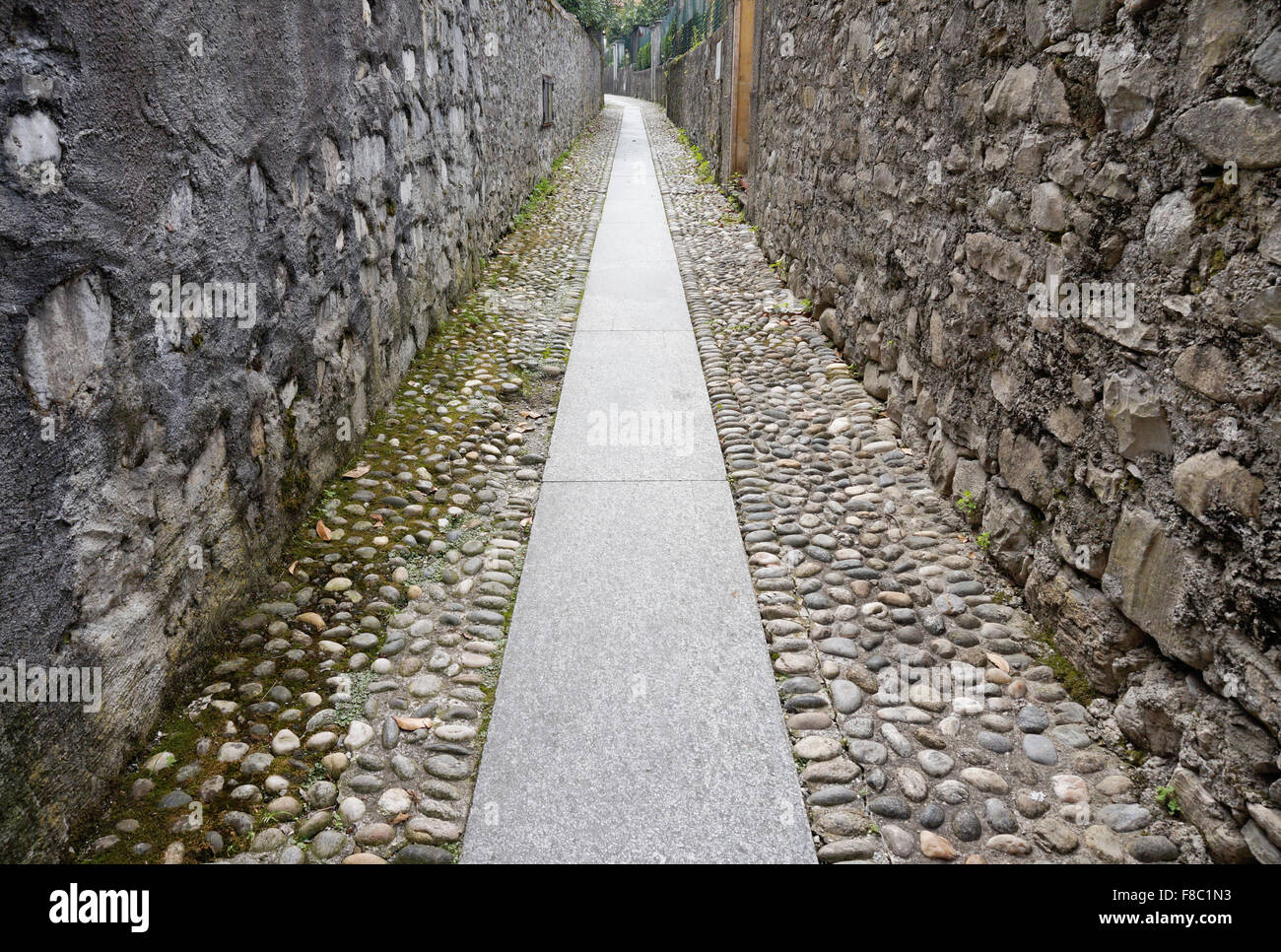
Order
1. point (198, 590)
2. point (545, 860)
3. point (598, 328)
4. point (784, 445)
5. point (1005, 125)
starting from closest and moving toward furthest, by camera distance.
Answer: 1. point (545, 860)
2. point (198, 590)
3. point (1005, 125)
4. point (784, 445)
5. point (598, 328)

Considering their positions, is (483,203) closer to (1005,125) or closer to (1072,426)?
(1005,125)

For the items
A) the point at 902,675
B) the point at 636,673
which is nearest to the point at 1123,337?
the point at 902,675

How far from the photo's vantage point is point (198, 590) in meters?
2.82

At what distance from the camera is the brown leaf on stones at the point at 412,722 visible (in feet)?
8.88

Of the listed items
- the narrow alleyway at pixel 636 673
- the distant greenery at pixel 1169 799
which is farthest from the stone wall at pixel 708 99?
the distant greenery at pixel 1169 799

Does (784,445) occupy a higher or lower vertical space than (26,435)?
lower

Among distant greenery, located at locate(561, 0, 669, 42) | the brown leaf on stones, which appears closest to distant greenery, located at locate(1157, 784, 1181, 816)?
the brown leaf on stones

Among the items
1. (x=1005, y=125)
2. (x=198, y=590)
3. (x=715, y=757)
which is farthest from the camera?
(x=1005, y=125)

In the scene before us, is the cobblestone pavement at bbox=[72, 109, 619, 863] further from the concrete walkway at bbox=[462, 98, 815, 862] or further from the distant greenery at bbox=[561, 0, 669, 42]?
the distant greenery at bbox=[561, 0, 669, 42]

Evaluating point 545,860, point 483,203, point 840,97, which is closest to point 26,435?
point 545,860

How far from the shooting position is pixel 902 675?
9.64 ft

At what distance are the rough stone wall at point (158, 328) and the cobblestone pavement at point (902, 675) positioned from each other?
6.68 feet

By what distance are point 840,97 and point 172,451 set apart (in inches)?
206

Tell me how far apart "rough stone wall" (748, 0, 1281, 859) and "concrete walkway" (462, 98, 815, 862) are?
1100 millimetres
